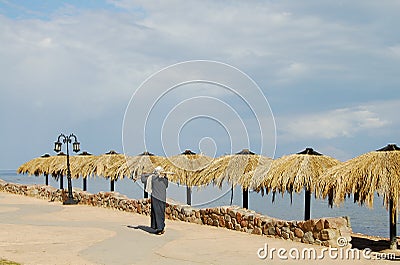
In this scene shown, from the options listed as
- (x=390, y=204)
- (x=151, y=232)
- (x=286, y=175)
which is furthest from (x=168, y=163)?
(x=390, y=204)

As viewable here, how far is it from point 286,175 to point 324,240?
4.83m

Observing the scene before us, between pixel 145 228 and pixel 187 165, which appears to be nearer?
pixel 145 228

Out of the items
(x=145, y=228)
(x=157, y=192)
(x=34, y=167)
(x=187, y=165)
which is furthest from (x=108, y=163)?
(x=157, y=192)

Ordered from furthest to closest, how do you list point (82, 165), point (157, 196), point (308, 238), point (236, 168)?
point (82, 165) < point (236, 168) < point (157, 196) < point (308, 238)

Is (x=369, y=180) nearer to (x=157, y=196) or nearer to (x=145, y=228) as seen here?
(x=157, y=196)

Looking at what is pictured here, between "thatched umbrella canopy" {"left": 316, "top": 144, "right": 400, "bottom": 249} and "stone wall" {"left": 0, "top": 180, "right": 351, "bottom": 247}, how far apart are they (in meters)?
2.24

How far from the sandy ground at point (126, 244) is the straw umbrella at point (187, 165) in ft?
14.1

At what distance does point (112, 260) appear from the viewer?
335 inches

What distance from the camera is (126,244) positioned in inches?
403

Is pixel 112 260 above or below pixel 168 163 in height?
below

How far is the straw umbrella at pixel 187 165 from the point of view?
1898 centimetres

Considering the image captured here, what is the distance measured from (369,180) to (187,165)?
8.93m

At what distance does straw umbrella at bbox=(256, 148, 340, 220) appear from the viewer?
14.3 metres

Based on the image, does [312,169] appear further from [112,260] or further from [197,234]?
[112,260]
